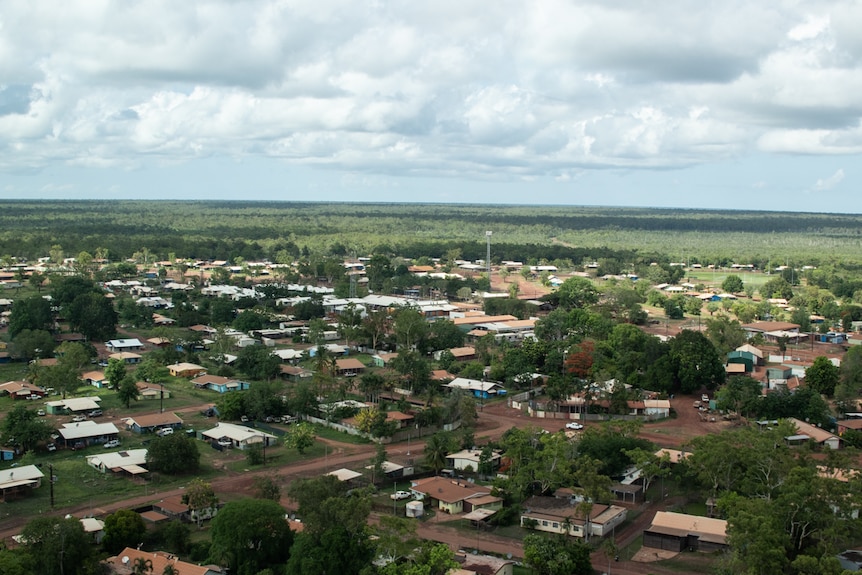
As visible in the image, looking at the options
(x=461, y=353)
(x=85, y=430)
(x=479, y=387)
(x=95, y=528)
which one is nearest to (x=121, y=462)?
(x=85, y=430)

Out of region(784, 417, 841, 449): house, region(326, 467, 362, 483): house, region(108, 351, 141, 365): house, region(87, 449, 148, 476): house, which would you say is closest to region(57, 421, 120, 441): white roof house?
region(87, 449, 148, 476): house

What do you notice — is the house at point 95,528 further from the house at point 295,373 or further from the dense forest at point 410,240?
the dense forest at point 410,240

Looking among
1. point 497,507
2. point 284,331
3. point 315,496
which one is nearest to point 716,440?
point 497,507

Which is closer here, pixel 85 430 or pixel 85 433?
pixel 85 433

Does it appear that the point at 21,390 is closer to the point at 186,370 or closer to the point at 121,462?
the point at 186,370

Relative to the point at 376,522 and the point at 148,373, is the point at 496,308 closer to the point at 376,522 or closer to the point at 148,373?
the point at 148,373

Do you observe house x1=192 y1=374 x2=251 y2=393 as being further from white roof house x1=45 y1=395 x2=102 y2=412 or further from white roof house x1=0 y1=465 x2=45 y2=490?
white roof house x1=0 y1=465 x2=45 y2=490
